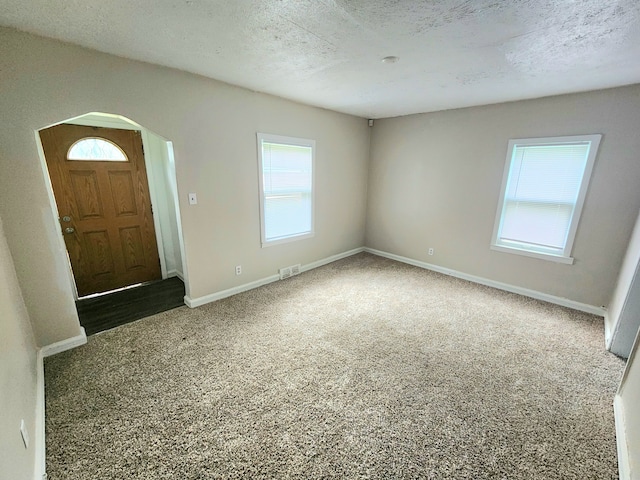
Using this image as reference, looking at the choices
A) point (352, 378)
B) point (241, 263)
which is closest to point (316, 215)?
point (241, 263)

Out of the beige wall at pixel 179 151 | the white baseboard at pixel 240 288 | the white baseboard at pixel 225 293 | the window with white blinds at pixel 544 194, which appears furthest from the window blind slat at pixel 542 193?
the white baseboard at pixel 225 293

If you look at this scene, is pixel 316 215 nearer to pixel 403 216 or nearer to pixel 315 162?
pixel 315 162

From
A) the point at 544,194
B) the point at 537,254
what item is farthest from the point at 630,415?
the point at 544,194

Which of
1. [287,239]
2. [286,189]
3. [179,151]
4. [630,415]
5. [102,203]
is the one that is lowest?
[630,415]

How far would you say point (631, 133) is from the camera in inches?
104

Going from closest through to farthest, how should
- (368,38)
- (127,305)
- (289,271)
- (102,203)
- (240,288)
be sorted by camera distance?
(368,38) → (127,305) → (102,203) → (240,288) → (289,271)

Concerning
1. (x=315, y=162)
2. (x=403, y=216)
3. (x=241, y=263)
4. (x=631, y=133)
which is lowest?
(x=241, y=263)

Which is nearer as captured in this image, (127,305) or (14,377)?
(14,377)

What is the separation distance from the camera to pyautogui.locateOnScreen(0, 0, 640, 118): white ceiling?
4.88 ft

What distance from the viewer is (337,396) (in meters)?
1.90

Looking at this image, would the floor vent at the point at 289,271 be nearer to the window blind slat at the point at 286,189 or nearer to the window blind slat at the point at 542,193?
the window blind slat at the point at 286,189

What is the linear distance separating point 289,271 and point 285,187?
4.15 feet

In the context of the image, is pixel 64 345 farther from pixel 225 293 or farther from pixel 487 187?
pixel 487 187

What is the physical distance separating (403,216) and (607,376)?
3.05 m
